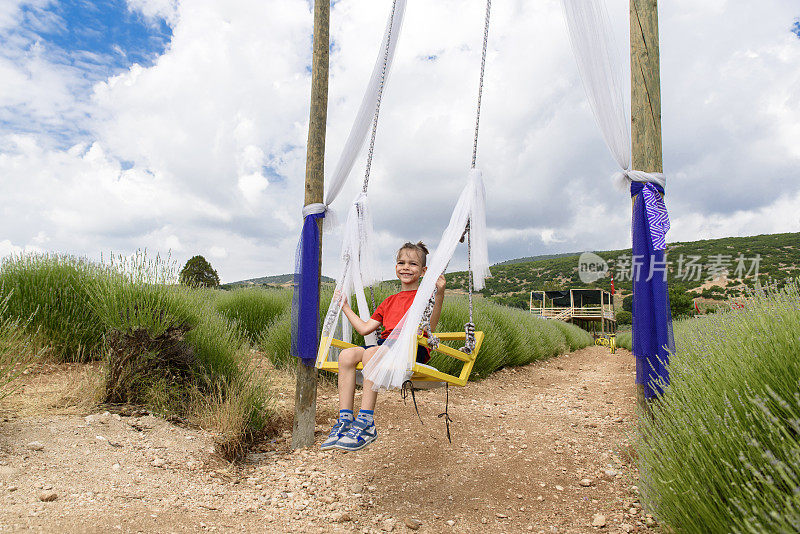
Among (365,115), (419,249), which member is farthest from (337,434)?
(365,115)

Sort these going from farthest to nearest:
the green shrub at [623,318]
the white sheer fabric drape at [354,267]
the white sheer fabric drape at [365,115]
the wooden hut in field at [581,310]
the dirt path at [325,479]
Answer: the green shrub at [623,318]
the wooden hut in field at [581,310]
the white sheer fabric drape at [365,115]
the white sheer fabric drape at [354,267]
the dirt path at [325,479]

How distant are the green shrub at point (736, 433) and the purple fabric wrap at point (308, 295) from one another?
198 centimetres

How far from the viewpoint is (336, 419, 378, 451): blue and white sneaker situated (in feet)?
7.81

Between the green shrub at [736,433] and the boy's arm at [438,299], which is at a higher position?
the boy's arm at [438,299]

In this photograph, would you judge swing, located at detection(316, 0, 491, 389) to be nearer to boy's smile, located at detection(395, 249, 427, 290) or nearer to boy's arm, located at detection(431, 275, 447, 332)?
boy's arm, located at detection(431, 275, 447, 332)

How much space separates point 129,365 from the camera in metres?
3.78

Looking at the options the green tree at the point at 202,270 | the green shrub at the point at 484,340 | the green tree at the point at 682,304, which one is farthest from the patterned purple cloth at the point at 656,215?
the green tree at the point at 682,304

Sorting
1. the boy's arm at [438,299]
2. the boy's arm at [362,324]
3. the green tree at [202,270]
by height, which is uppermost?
the green tree at [202,270]

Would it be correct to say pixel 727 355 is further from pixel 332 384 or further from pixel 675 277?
pixel 675 277

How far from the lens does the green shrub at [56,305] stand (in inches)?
195

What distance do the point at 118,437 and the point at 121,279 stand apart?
1.47 meters

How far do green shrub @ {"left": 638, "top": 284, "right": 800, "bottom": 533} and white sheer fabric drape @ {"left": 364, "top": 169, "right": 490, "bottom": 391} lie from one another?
1105 mm

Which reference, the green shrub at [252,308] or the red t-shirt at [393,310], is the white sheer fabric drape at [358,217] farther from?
the green shrub at [252,308]

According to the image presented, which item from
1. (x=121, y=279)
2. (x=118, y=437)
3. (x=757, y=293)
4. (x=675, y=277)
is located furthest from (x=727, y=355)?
(x=675, y=277)
